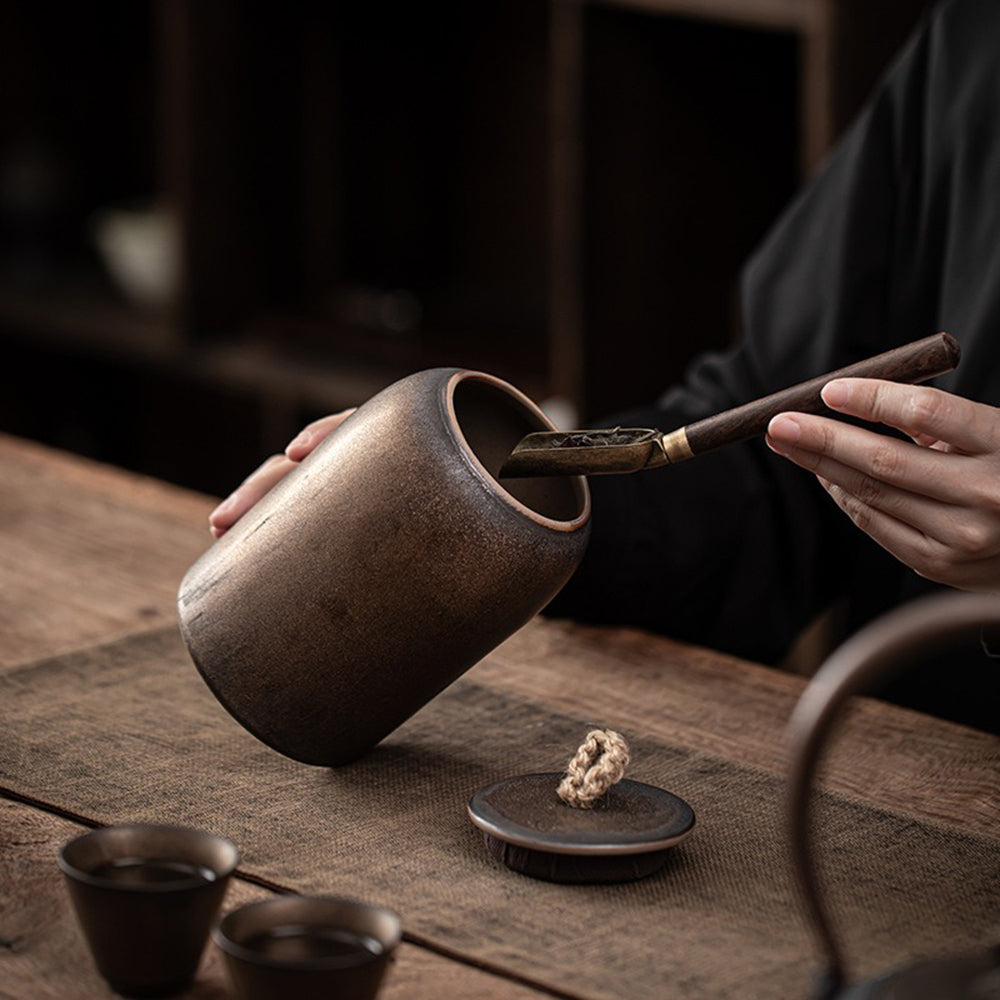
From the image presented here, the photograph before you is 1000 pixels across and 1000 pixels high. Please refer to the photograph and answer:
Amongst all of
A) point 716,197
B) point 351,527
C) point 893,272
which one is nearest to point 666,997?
point 351,527

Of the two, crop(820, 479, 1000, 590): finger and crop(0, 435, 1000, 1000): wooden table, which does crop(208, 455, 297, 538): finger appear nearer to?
crop(0, 435, 1000, 1000): wooden table

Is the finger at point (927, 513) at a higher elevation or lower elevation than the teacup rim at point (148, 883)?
higher

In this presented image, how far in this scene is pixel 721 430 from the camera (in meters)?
1.06

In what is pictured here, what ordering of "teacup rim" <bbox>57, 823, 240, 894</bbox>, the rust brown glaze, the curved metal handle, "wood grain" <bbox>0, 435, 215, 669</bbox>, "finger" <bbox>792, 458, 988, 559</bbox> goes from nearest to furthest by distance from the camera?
the curved metal handle → "teacup rim" <bbox>57, 823, 240, 894</bbox> → the rust brown glaze → "finger" <bbox>792, 458, 988, 559</bbox> → "wood grain" <bbox>0, 435, 215, 669</bbox>

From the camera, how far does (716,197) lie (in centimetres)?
270

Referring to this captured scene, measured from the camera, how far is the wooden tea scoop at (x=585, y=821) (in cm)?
96

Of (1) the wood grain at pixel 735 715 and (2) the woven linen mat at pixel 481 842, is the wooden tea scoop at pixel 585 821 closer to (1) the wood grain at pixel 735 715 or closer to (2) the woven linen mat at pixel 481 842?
(2) the woven linen mat at pixel 481 842

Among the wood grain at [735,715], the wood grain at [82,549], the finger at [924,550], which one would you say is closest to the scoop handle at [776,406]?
the finger at [924,550]

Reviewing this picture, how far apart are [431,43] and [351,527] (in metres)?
2.69

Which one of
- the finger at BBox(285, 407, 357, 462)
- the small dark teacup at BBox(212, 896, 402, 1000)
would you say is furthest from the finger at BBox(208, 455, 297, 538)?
the small dark teacup at BBox(212, 896, 402, 1000)

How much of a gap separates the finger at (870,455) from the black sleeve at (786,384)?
47 cm

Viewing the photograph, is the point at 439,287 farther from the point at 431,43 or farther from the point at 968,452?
the point at 968,452

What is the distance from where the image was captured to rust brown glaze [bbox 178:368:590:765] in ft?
3.34

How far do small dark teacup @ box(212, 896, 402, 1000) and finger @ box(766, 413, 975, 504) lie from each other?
440 millimetres
